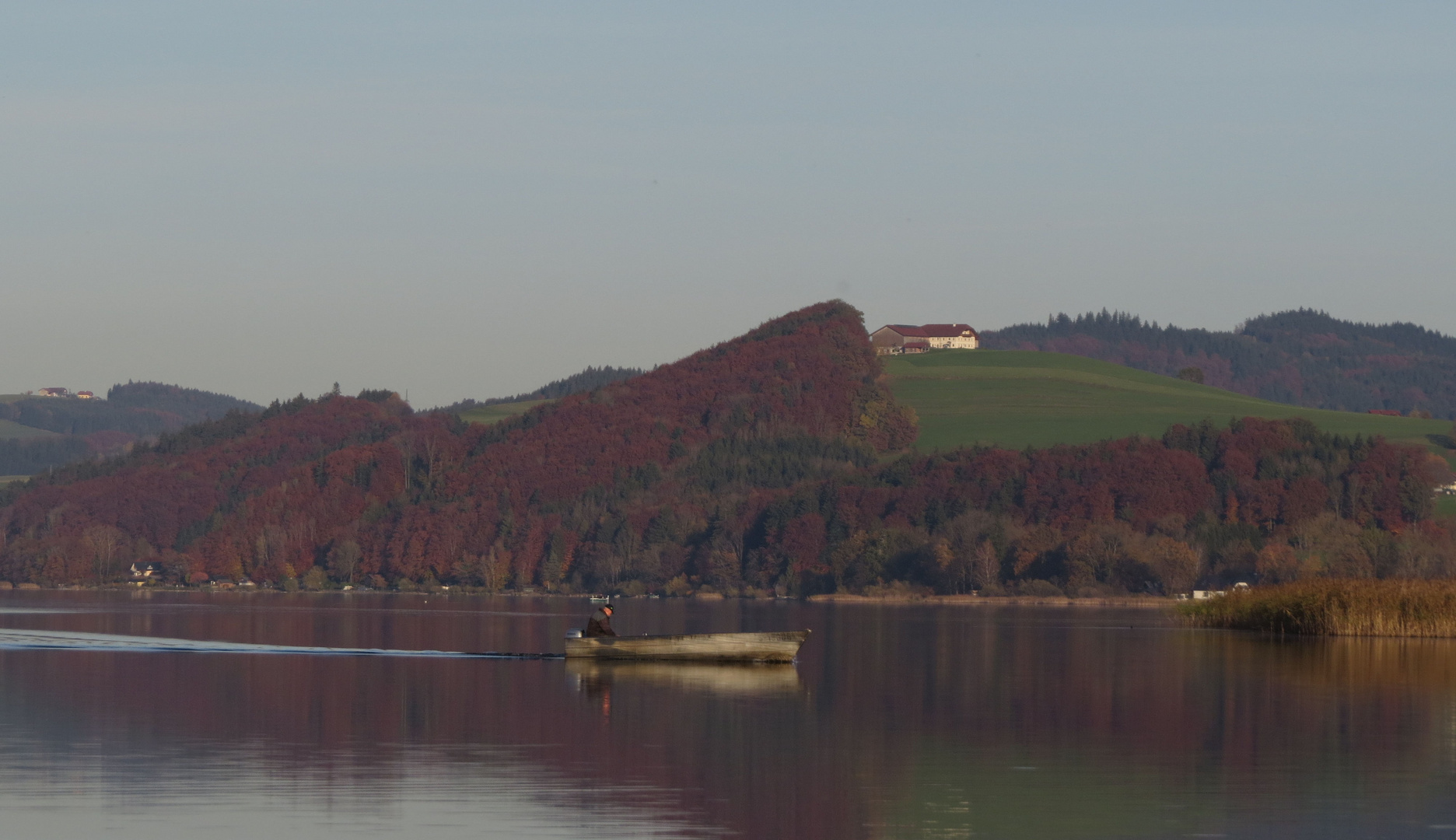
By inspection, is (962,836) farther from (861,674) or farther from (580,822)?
(861,674)

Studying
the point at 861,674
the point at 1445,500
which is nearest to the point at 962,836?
the point at 861,674

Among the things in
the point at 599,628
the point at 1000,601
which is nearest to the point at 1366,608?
the point at 599,628

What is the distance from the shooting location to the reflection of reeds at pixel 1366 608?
63.5 meters

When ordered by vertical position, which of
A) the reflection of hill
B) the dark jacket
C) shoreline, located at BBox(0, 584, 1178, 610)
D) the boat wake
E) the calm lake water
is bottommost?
shoreline, located at BBox(0, 584, 1178, 610)

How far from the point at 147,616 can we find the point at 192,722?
200 feet

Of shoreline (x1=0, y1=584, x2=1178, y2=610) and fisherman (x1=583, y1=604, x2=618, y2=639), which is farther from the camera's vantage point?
shoreline (x1=0, y1=584, x2=1178, y2=610)

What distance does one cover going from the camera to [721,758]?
28656 mm

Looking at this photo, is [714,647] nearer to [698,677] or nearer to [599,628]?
[599,628]

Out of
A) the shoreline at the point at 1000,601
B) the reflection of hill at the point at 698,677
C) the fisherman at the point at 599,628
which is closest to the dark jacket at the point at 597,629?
the fisherman at the point at 599,628

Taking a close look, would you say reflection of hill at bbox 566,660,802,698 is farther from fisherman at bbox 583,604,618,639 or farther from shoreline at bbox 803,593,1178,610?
shoreline at bbox 803,593,1178,610

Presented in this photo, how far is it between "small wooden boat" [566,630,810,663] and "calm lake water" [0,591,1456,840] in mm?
748

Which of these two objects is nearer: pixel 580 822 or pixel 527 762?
pixel 580 822

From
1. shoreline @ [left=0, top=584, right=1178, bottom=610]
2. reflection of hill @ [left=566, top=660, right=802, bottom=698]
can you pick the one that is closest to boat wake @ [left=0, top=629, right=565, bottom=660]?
reflection of hill @ [left=566, top=660, right=802, bottom=698]

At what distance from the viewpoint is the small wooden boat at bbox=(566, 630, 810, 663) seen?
52188 mm
